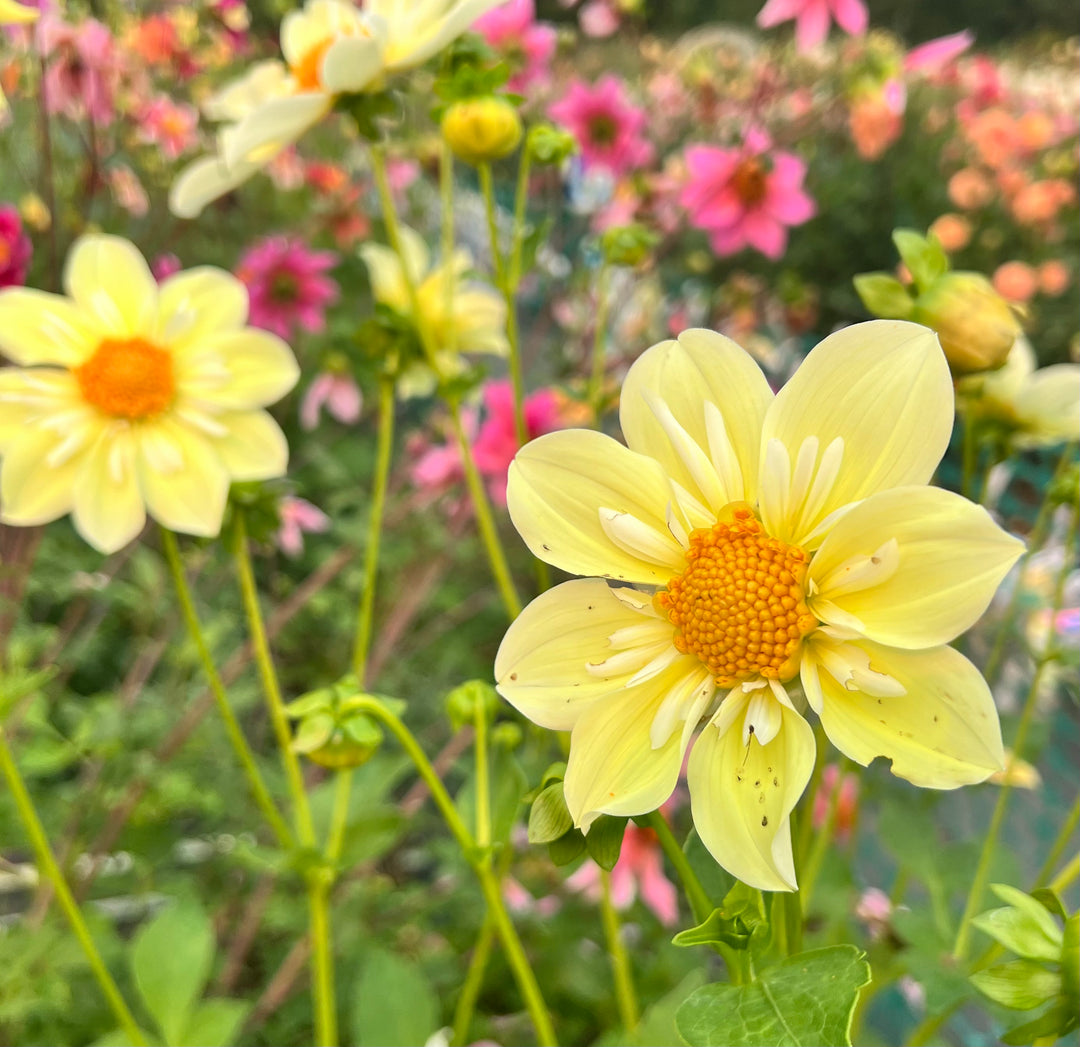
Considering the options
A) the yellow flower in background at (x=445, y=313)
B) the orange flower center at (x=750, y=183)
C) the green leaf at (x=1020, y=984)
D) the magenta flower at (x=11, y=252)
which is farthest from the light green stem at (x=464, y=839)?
the orange flower center at (x=750, y=183)

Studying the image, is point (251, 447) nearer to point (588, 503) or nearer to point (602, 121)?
point (588, 503)

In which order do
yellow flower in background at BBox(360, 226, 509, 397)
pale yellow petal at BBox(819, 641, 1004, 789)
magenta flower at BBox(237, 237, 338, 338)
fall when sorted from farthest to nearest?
magenta flower at BBox(237, 237, 338, 338) < yellow flower in background at BBox(360, 226, 509, 397) < pale yellow petal at BBox(819, 641, 1004, 789)

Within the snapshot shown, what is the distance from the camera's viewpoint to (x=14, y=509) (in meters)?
0.40

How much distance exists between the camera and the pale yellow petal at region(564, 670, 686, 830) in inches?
8.9

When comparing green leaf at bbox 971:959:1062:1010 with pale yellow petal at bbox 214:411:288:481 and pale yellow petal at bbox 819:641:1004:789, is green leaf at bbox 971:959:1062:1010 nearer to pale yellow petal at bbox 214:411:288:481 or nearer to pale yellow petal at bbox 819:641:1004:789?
pale yellow petal at bbox 819:641:1004:789

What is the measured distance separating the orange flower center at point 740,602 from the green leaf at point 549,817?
56 mm

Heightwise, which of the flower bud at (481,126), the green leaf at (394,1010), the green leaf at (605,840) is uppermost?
the flower bud at (481,126)

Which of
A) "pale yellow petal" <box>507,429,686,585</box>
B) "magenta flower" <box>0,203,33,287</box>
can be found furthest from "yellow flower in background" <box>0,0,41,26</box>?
"magenta flower" <box>0,203,33,287</box>

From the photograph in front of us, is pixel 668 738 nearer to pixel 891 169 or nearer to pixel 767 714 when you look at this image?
pixel 767 714

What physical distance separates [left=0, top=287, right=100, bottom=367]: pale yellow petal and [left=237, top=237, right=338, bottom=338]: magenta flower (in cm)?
44

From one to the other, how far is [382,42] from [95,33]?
660mm

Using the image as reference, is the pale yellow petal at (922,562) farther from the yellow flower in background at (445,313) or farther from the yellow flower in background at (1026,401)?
the yellow flower in background at (445,313)

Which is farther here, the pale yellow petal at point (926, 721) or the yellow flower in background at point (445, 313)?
the yellow flower in background at point (445, 313)

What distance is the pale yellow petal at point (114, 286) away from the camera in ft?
1.40
